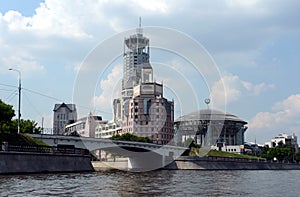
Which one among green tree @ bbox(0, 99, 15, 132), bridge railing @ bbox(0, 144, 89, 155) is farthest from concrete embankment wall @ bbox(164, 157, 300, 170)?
bridge railing @ bbox(0, 144, 89, 155)

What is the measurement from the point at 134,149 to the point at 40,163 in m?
53.0

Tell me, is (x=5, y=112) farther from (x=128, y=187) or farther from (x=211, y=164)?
(x=211, y=164)

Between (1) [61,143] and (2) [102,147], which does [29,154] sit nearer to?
(1) [61,143]

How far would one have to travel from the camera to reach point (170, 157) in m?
117

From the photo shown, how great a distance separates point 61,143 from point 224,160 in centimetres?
5678

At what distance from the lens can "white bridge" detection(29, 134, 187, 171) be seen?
3374 inches

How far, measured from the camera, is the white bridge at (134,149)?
85688 millimetres

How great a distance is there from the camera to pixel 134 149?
111 m

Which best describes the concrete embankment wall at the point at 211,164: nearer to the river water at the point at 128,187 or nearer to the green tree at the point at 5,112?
the green tree at the point at 5,112

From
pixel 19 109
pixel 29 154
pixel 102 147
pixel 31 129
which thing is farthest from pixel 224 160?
pixel 29 154

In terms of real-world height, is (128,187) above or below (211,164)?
above

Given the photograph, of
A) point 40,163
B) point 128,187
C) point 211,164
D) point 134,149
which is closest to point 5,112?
point 40,163

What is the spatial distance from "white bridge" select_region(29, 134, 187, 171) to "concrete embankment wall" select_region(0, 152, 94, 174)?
1336 centimetres

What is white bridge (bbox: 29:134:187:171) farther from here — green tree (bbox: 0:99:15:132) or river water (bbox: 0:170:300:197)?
river water (bbox: 0:170:300:197)
